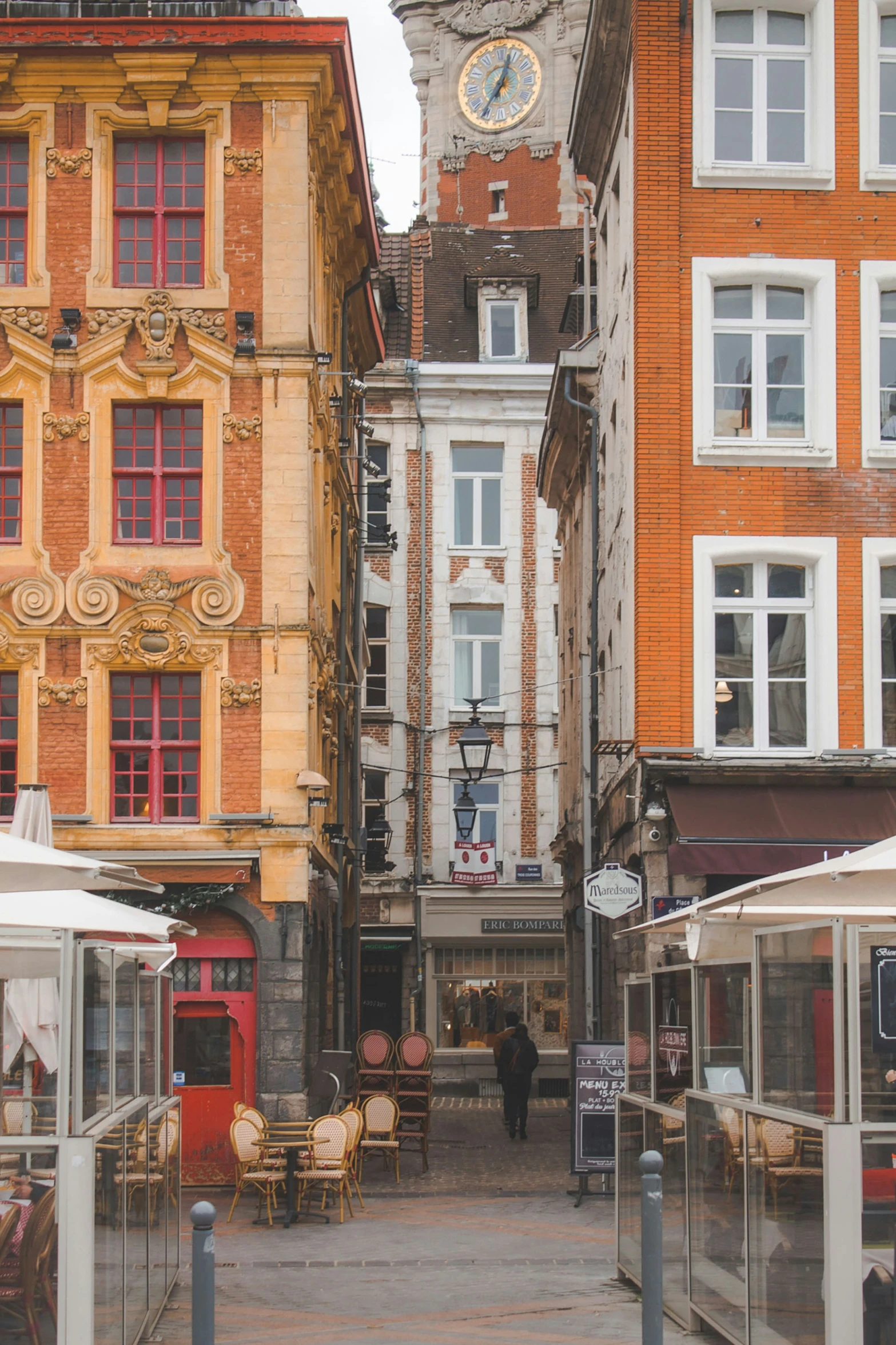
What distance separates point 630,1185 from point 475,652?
3232 cm

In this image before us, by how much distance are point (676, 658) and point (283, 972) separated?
5.89m

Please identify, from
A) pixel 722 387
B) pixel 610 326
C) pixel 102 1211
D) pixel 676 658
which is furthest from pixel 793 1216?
pixel 610 326

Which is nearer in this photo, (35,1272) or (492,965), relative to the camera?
(35,1272)

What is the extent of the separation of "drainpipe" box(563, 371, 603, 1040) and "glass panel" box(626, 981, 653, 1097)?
42.5 feet

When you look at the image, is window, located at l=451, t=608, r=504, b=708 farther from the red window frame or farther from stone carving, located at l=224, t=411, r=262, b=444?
the red window frame

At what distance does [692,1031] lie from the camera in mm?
11500

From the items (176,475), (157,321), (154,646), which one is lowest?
(154,646)

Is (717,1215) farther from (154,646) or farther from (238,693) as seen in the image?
(154,646)

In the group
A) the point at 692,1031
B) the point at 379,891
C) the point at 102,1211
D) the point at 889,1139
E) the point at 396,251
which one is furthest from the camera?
the point at 396,251

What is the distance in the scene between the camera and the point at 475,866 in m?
43.3

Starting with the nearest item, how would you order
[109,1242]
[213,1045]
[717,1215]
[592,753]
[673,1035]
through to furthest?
[109,1242] → [717,1215] → [673,1035] → [213,1045] → [592,753]

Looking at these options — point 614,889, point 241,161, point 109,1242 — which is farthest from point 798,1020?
point 241,161

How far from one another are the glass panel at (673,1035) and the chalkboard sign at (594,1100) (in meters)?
6.18

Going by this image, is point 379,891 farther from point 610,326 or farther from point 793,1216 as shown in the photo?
point 793,1216
